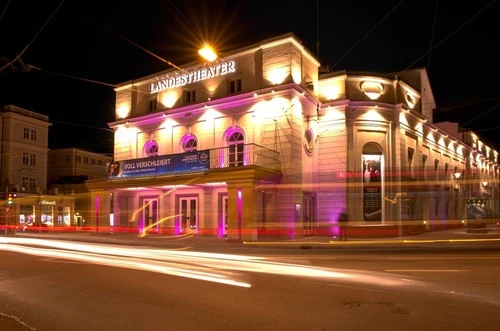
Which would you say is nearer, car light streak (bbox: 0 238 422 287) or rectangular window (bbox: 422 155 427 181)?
car light streak (bbox: 0 238 422 287)

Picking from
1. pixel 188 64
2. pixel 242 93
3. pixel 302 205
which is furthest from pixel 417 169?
pixel 188 64

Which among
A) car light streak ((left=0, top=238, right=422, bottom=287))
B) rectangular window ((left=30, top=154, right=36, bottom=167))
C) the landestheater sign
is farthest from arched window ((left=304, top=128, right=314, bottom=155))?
rectangular window ((left=30, top=154, right=36, bottom=167))

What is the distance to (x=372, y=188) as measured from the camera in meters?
24.8

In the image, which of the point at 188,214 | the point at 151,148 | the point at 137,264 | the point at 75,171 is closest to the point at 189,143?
the point at 151,148

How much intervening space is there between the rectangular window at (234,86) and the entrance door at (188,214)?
651 cm

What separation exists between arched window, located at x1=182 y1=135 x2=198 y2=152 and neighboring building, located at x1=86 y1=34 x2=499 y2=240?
6cm

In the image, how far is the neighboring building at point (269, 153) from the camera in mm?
22703

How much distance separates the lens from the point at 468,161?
40.9 metres

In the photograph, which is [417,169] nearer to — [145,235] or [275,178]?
[275,178]

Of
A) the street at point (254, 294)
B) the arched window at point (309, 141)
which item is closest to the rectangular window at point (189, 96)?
the arched window at point (309, 141)

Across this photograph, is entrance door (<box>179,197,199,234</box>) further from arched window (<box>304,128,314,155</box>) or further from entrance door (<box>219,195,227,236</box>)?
arched window (<box>304,128,314,155</box>)

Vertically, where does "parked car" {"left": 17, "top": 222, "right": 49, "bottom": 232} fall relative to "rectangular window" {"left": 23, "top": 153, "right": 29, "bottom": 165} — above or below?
below

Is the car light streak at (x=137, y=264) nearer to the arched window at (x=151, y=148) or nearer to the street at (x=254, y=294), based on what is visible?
the street at (x=254, y=294)

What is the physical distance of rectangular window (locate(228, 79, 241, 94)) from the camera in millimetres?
25000
